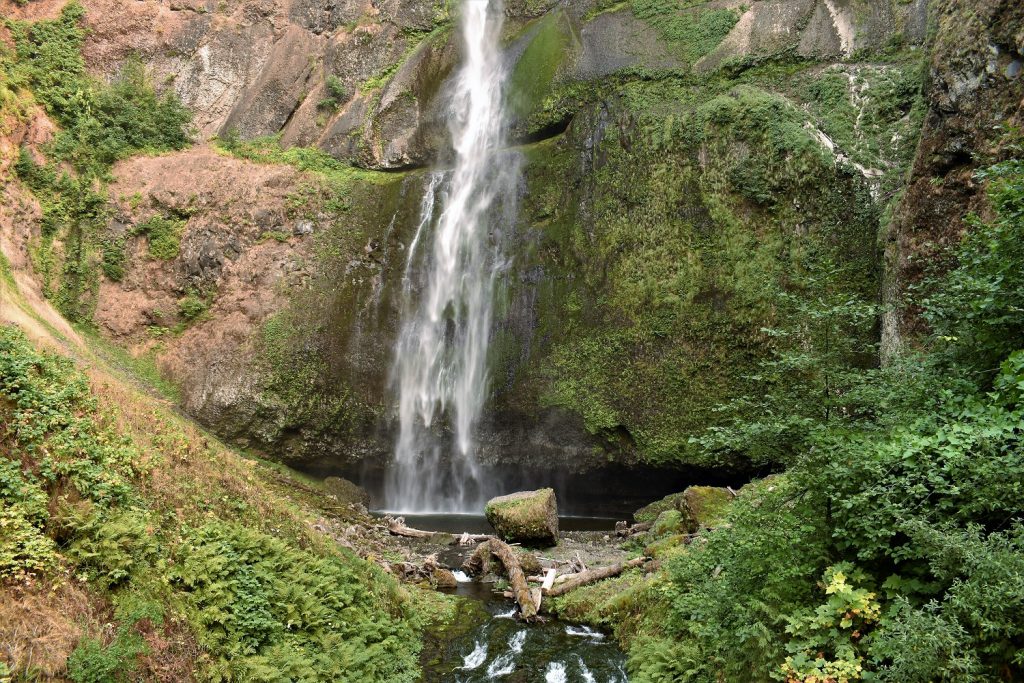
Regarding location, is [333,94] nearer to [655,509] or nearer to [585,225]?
[585,225]

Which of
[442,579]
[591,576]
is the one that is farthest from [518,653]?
[442,579]

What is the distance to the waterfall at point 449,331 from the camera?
18938 mm

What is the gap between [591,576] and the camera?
1095cm

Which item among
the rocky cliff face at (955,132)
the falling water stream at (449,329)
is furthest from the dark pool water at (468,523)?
the rocky cliff face at (955,132)

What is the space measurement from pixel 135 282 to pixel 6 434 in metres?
15.8

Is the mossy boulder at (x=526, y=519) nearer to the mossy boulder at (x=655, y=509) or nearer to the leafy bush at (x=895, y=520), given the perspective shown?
the mossy boulder at (x=655, y=509)

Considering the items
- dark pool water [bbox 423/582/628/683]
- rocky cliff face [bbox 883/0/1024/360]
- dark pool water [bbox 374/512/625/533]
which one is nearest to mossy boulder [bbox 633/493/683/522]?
dark pool water [bbox 374/512/625/533]

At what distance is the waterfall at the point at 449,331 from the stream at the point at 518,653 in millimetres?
8771

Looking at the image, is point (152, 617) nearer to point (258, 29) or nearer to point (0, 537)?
point (0, 537)

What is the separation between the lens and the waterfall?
62.1ft

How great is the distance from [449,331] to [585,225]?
15.4 ft

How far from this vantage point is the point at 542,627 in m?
9.52

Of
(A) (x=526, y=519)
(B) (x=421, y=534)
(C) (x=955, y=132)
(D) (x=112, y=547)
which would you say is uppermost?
(C) (x=955, y=132)

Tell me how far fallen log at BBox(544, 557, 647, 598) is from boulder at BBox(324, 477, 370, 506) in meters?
8.27
